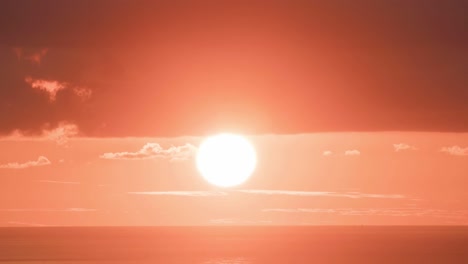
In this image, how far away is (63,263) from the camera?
564 ft

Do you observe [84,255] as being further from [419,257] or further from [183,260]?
[419,257]

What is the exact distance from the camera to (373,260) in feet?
597

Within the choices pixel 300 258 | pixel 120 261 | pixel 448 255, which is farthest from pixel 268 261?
pixel 448 255

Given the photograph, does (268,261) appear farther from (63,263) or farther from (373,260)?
(63,263)

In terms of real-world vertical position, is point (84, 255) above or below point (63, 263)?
above

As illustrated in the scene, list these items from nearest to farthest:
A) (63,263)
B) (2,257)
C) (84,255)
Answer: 1. (63,263)
2. (2,257)
3. (84,255)

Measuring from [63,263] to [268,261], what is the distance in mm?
36169

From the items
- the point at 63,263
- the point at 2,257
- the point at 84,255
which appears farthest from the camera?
the point at 84,255

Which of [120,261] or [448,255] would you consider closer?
[120,261]

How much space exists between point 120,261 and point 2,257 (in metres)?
23.4

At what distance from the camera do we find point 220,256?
194500mm

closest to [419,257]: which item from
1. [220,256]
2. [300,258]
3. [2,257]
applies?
[300,258]

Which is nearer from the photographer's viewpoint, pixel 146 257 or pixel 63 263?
Answer: pixel 63 263

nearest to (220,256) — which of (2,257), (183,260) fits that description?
(183,260)
